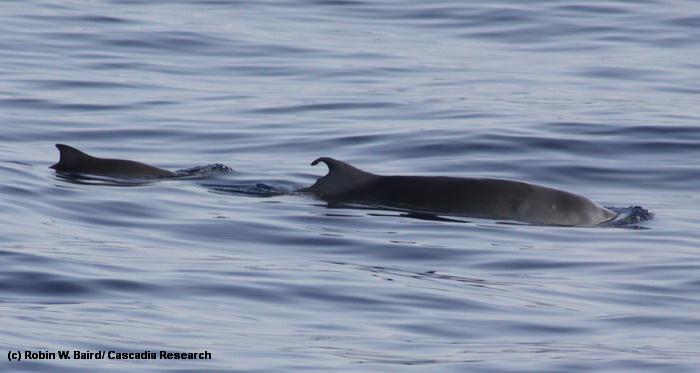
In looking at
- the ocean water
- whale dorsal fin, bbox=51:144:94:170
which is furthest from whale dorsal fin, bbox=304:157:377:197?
whale dorsal fin, bbox=51:144:94:170

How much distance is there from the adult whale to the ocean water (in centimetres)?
25

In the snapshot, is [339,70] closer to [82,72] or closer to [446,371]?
[82,72]

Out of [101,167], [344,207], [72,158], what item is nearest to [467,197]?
[344,207]

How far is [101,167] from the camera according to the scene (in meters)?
13.7

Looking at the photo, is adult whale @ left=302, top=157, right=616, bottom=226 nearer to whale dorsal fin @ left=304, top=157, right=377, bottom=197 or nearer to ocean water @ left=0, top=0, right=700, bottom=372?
whale dorsal fin @ left=304, top=157, right=377, bottom=197

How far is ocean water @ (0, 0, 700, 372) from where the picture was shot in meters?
8.55

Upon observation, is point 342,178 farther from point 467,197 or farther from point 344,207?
point 467,197

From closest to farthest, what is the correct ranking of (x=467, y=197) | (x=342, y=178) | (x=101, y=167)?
1. (x=467, y=197)
2. (x=342, y=178)
3. (x=101, y=167)

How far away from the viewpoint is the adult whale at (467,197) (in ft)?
40.2

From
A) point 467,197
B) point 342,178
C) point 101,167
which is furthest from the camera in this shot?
point 101,167

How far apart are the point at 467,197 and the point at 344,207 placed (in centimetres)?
85

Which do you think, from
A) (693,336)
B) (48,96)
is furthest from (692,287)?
(48,96)

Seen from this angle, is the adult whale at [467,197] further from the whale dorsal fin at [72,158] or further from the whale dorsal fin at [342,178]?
the whale dorsal fin at [72,158]

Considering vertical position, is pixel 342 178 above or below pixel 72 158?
above
